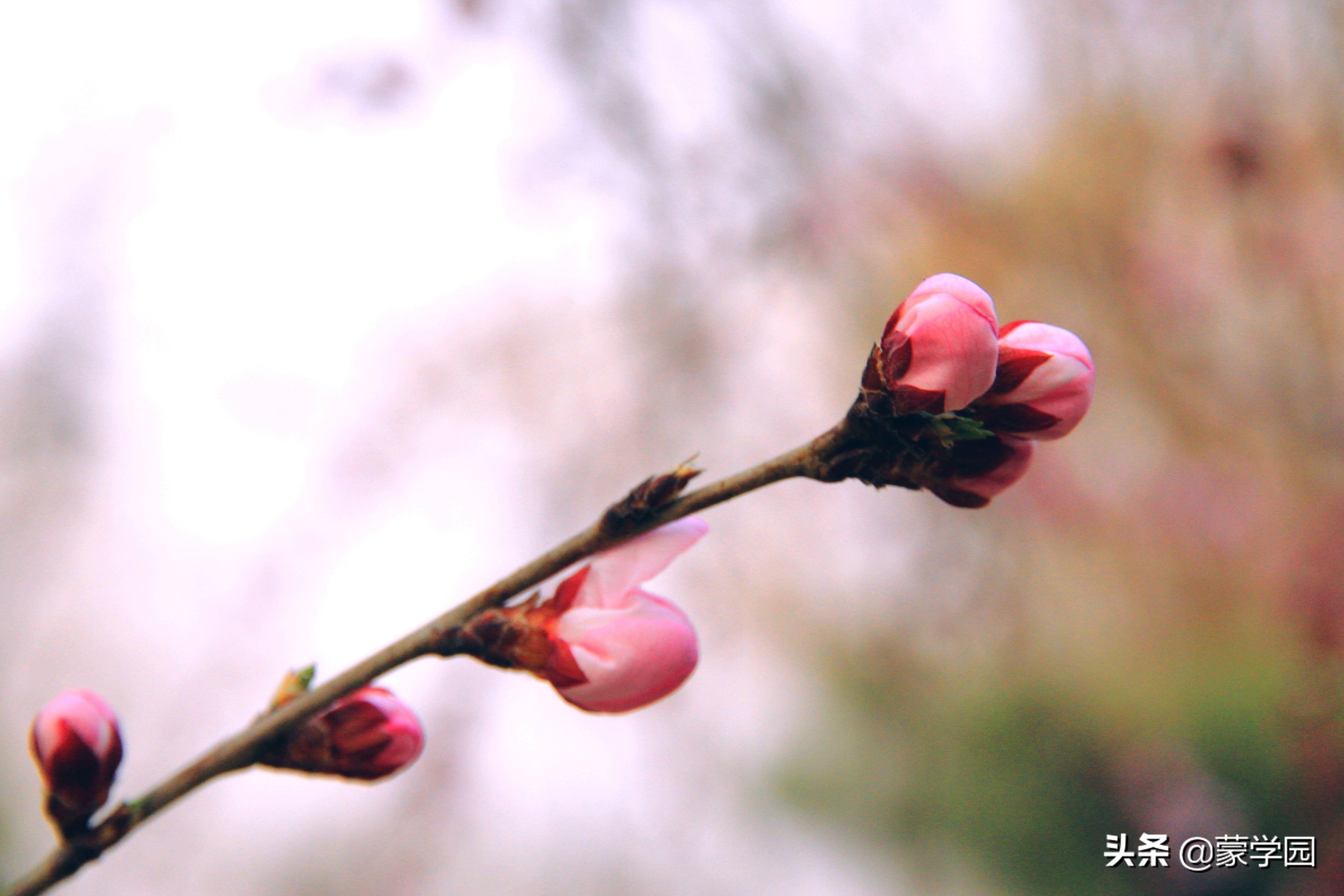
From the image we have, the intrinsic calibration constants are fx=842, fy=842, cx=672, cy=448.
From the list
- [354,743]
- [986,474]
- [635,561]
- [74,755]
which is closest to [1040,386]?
[986,474]

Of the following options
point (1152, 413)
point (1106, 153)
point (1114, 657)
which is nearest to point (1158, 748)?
point (1114, 657)

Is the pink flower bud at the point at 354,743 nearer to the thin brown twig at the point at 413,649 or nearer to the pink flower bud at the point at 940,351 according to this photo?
the thin brown twig at the point at 413,649

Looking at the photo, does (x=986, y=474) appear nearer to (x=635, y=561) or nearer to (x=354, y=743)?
(x=635, y=561)

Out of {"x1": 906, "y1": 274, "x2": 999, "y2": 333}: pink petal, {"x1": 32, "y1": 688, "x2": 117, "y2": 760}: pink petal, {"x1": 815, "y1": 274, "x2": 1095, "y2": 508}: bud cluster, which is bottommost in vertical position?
{"x1": 32, "y1": 688, "x2": 117, "y2": 760}: pink petal

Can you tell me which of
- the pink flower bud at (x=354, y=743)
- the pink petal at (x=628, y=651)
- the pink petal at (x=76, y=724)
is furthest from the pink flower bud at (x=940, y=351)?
the pink petal at (x=76, y=724)

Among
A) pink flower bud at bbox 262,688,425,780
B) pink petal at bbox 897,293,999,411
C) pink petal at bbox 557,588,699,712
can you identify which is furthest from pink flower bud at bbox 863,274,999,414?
pink flower bud at bbox 262,688,425,780

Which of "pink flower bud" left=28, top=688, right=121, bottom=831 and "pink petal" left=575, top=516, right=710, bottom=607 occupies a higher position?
"pink petal" left=575, top=516, right=710, bottom=607

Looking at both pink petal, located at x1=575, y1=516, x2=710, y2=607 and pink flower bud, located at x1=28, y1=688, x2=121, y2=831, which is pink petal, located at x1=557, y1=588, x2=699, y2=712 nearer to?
pink petal, located at x1=575, y1=516, x2=710, y2=607
